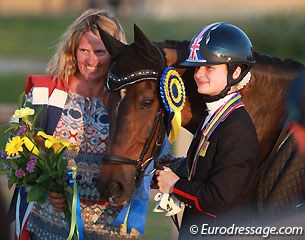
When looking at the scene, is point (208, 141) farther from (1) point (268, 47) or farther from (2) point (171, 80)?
(1) point (268, 47)

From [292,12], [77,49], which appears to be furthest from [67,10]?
[77,49]

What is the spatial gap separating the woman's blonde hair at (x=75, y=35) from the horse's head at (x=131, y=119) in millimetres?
481

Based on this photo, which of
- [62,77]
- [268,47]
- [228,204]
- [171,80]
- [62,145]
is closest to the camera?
[228,204]

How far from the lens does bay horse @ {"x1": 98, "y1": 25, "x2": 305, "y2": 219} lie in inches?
155

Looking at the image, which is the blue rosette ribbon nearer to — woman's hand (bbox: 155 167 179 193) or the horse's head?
the horse's head

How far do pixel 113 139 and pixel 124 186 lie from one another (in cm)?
24

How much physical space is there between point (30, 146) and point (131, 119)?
64cm

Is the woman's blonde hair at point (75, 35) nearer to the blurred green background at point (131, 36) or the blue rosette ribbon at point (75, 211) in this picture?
the blue rosette ribbon at point (75, 211)

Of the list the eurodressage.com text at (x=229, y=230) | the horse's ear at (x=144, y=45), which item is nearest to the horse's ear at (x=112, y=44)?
the horse's ear at (x=144, y=45)

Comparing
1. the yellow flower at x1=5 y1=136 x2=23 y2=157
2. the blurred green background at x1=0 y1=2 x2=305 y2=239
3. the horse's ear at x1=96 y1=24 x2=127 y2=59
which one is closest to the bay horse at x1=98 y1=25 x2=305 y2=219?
the horse's ear at x1=96 y1=24 x2=127 y2=59

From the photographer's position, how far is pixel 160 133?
4062mm

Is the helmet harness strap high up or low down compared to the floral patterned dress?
up

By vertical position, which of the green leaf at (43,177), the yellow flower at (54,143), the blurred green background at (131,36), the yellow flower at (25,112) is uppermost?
the yellow flower at (25,112)

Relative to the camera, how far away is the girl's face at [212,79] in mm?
3938
